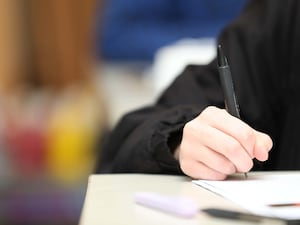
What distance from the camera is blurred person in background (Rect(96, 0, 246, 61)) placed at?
83.4 inches

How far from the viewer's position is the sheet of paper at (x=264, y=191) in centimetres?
59

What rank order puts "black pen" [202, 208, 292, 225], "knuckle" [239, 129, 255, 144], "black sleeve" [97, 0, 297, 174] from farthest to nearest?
"black sleeve" [97, 0, 297, 174]
"knuckle" [239, 129, 255, 144]
"black pen" [202, 208, 292, 225]

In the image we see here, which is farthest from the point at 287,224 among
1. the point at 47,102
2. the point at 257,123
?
the point at 47,102

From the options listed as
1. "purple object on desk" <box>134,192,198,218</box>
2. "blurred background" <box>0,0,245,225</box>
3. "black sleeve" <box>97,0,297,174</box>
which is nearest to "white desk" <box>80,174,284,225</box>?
"purple object on desk" <box>134,192,198,218</box>

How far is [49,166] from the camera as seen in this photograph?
2430 mm

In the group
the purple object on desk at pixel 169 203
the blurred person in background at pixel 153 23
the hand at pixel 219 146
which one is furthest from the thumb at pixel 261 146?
the blurred person in background at pixel 153 23

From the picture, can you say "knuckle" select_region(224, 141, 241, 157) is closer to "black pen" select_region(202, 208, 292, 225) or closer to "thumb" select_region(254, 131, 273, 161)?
"thumb" select_region(254, 131, 273, 161)

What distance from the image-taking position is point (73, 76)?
304 centimetres

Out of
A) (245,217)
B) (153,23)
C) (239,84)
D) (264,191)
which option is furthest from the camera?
(153,23)

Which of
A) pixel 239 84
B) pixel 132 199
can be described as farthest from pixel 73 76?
pixel 132 199

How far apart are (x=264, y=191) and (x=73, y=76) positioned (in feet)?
7.96

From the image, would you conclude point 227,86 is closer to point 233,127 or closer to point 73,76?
point 233,127

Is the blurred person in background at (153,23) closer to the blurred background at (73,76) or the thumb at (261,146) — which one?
the blurred background at (73,76)

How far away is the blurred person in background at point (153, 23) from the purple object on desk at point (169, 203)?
4.84 feet
